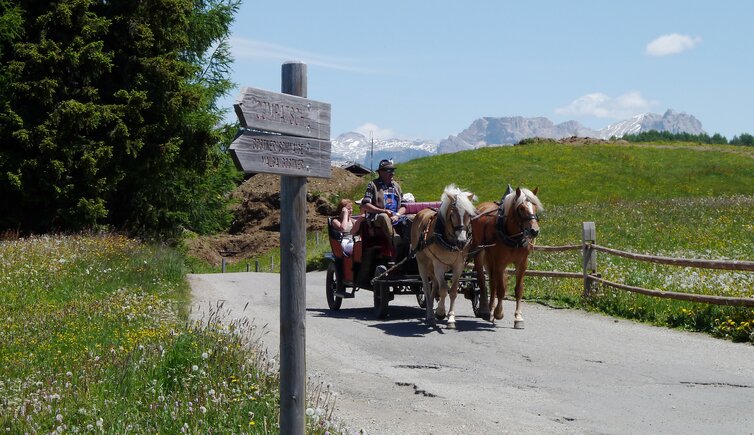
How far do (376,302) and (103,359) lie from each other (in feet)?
25.9

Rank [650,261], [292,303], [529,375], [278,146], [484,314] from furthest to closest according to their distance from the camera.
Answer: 1. [650,261]
2. [484,314]
3. [529,375]
4. [292,303]
5. [278,146]

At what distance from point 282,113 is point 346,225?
37.6 feet

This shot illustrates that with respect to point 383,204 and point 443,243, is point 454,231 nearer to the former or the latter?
point 443,243

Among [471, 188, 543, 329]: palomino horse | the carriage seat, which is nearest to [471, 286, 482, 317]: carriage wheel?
[471, 188, 543, 329]: palomino horse

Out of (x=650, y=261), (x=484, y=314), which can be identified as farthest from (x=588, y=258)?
(x=484, y=314)

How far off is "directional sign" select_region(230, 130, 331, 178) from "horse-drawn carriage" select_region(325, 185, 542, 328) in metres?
7.59

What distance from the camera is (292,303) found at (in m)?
5.83

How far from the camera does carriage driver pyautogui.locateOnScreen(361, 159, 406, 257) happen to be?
49.8ft

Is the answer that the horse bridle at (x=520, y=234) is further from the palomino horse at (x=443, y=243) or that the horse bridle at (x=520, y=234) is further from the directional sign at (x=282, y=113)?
the directional sign at (x=282, y=113)

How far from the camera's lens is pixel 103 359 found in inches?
315

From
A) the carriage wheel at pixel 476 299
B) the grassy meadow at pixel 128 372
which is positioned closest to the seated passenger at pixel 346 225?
the carriage wheel at pixel 476 299

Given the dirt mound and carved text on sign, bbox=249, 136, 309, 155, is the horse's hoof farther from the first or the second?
the dirt mound

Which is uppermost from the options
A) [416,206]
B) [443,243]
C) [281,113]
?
[281,113]

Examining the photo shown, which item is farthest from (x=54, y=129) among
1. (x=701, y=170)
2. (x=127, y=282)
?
(x=701, y=170)
